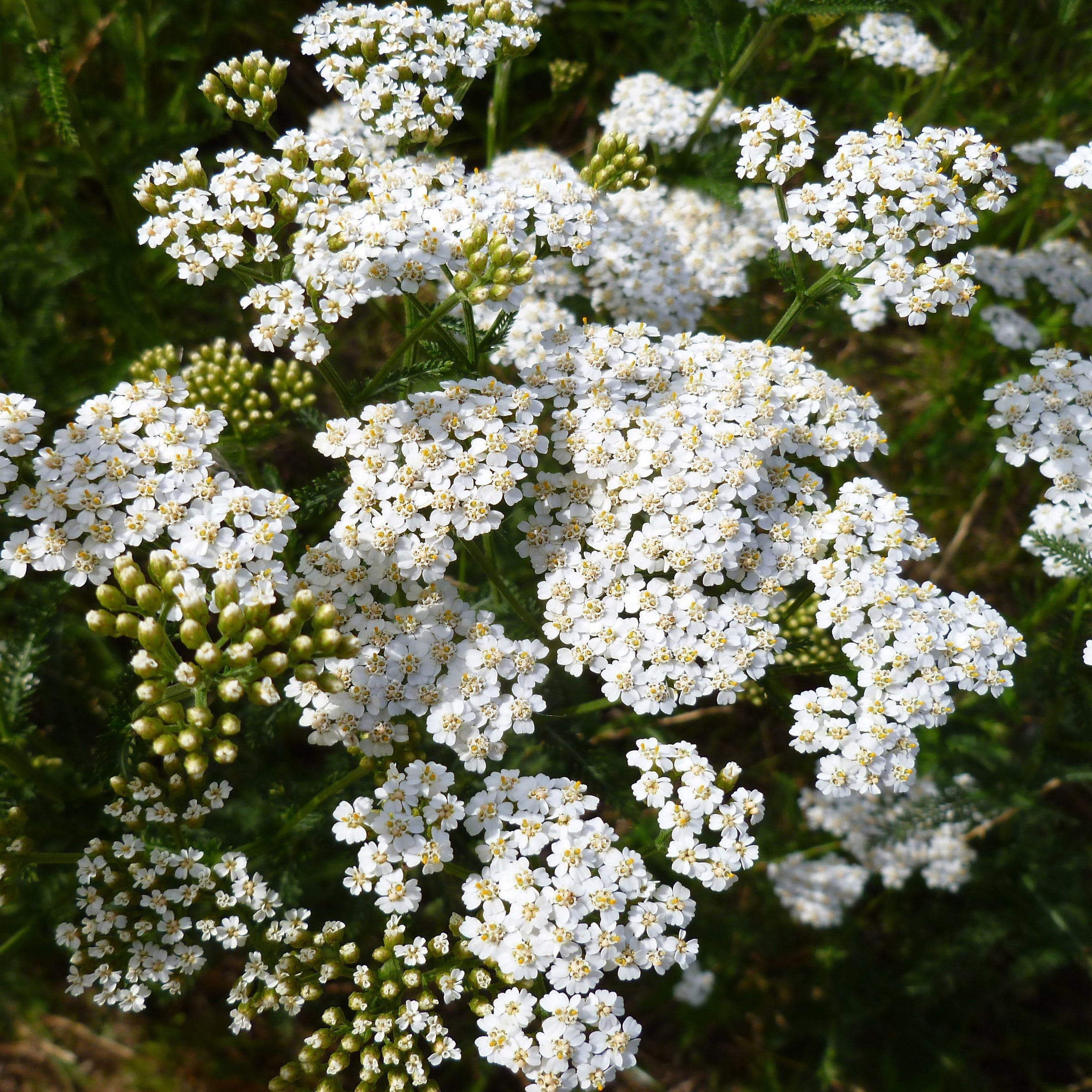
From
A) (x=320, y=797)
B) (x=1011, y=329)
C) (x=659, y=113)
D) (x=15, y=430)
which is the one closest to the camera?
(x=15, y=430)

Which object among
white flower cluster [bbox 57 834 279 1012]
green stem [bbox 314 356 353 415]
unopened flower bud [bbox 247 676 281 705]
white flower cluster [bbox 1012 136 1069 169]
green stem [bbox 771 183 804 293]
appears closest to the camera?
unopened flower bud [bbox 247 676 281 705]

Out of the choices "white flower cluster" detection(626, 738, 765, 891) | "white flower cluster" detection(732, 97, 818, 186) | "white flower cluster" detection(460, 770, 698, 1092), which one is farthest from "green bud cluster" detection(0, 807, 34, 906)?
"white flower cluster" detection(732, 97, 818, 186)

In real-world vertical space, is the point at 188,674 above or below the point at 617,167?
below

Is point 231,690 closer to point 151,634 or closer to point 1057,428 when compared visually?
point 151,634

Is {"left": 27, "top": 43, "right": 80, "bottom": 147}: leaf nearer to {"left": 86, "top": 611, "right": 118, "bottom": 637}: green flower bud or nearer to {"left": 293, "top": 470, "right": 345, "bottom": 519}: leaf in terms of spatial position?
{"left": 293, "top": 470, "right": 345, "bottom": 519}: leaf

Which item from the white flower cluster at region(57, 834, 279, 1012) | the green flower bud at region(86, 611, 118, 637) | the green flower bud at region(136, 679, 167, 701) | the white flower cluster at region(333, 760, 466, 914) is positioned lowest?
the white flower cluster at region(57, 834, 279, 1012)

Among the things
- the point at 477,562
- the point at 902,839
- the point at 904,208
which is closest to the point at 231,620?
the point at 477,562

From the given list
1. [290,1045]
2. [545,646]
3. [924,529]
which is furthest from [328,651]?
[924,529]
